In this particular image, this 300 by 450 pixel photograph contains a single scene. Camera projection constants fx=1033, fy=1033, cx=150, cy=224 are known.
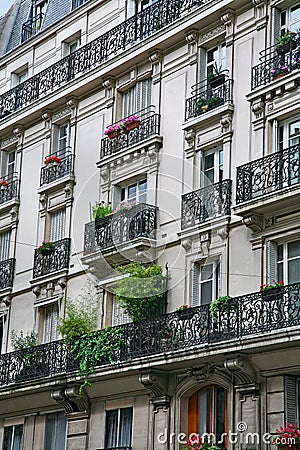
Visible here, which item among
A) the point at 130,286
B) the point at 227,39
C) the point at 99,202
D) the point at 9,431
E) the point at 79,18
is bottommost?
the point at 9,431

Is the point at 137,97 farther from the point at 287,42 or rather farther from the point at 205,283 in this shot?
the point at 205,283

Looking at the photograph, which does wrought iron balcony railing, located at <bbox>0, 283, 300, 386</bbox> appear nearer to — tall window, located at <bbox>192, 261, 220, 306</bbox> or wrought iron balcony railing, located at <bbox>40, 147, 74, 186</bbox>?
tall window, located at <bbox>192, 261, 220, 306</bbox>

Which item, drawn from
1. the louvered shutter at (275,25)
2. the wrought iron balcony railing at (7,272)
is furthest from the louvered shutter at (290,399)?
the wrought iron balcony railing at (7,272)

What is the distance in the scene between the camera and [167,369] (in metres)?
23.8

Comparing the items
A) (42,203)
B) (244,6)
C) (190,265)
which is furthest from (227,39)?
(42,203)

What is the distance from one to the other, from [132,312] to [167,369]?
6.13 ft

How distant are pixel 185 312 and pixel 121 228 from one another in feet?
12.7

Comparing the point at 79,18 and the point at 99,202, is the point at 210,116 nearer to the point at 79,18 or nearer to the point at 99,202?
the point at 99,202

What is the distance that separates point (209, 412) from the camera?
919 inches

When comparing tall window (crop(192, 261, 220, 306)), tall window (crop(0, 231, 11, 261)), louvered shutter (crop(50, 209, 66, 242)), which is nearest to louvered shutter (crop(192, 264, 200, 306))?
Answer: tall window (crop(192, 261, 220, 306))

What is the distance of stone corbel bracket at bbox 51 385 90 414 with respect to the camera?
84.9ft

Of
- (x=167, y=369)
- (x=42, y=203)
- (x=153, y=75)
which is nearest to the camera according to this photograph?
(x=167, y=369)

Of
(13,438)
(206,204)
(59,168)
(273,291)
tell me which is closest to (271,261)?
(273,291)

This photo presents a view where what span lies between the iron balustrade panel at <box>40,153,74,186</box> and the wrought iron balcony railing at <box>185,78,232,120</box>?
5.03 meters
